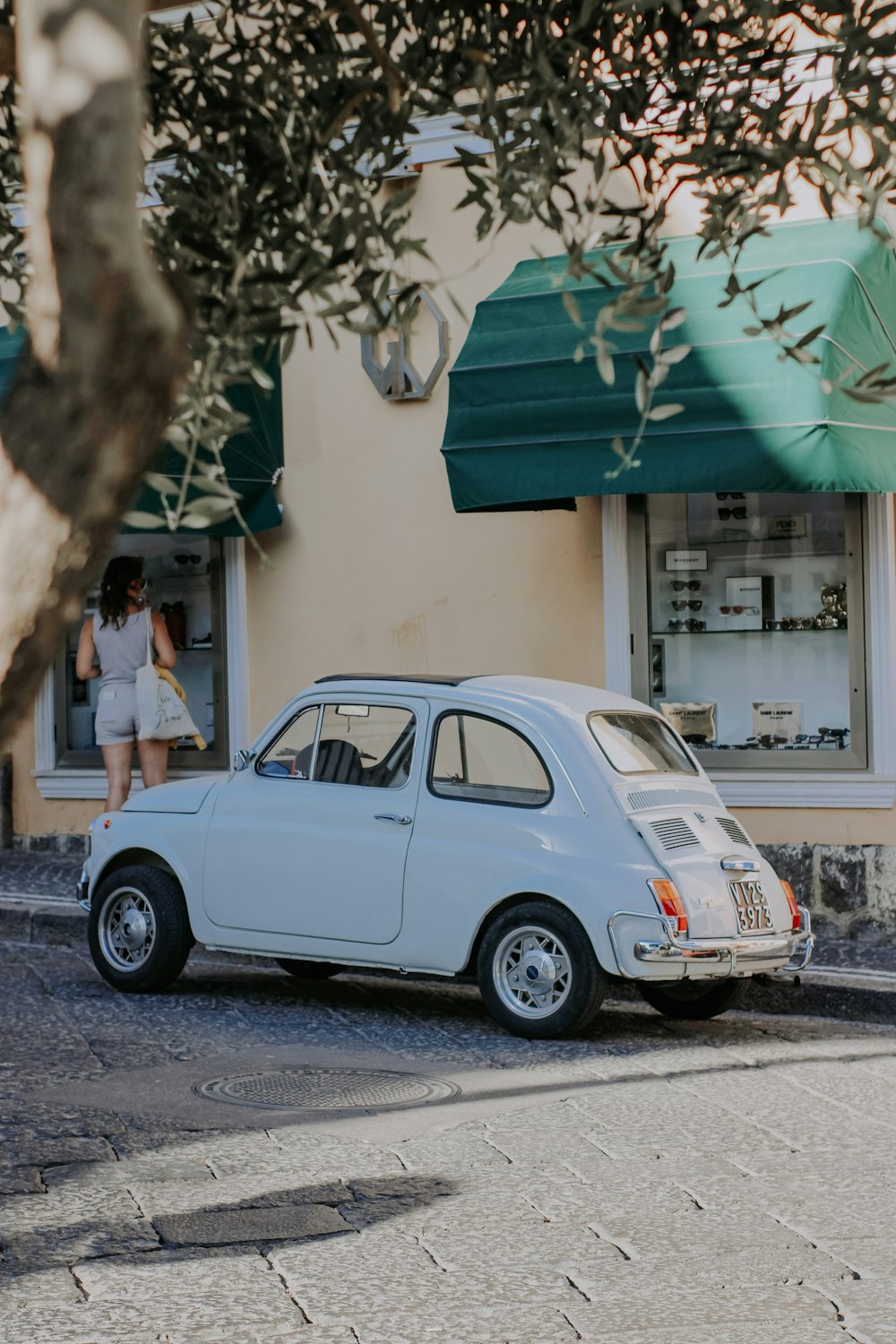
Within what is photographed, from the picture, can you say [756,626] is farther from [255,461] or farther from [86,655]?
[86,655]

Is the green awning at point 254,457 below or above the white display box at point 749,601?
above

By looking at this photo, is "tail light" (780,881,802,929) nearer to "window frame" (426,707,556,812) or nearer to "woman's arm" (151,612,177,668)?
"window frame" (426,707,556,812)

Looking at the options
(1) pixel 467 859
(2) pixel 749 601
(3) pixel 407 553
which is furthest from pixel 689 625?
(1) pixel 467 859

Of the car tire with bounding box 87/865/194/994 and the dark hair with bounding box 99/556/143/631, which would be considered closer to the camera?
the car tire with bounding box 87/865/194/994

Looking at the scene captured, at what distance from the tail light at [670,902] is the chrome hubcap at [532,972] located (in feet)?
1.67

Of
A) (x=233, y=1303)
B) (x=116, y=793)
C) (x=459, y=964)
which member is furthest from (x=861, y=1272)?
(x=116, y=793)

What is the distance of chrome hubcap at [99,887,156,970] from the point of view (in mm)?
9047

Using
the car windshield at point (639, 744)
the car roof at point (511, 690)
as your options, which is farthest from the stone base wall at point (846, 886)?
the car roof at point (511, 690)

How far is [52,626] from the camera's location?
6.20 feet

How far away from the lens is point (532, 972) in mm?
7910

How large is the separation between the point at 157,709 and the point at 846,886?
4.76 meters

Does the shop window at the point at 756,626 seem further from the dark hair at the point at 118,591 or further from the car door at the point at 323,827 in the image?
the car door at the point at 323,827

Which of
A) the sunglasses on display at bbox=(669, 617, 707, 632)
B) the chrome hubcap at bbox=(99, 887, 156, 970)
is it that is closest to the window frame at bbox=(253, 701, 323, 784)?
the chrome hubcap at bbox=(99, 887, 156, 970)

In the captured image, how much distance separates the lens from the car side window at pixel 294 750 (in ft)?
28.7
